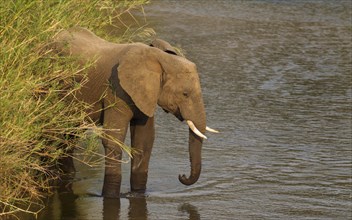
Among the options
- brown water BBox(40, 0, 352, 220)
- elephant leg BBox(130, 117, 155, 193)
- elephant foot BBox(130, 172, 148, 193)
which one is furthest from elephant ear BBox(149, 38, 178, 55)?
brown water BBox(40, 0, 352, 220)

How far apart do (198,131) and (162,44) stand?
0.95m

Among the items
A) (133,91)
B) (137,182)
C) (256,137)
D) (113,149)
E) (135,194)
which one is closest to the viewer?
(133,91)

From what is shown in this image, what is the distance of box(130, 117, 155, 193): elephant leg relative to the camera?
421 inches

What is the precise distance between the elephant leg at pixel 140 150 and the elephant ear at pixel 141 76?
0.49m

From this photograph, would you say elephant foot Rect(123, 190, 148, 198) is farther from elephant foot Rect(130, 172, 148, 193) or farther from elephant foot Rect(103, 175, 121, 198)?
elephant foot Rect(103, 175, 121, 198)

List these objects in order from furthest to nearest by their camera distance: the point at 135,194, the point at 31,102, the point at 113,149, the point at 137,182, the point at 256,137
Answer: the point at 256,137 → the point at 137,182 → the point at 135,194 → the point at 113,149 → the point at 31,102

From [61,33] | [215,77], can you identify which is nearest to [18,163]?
[61,33]

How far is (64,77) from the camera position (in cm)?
979

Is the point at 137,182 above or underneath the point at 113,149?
underneath

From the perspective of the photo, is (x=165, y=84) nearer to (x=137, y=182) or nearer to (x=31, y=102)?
(x=137, y=182)

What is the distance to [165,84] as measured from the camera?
10.3 metres

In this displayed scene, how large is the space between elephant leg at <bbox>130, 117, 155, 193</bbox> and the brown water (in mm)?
149

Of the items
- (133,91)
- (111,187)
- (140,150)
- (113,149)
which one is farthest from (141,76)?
(111,187)

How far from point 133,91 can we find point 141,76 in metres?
0.16
